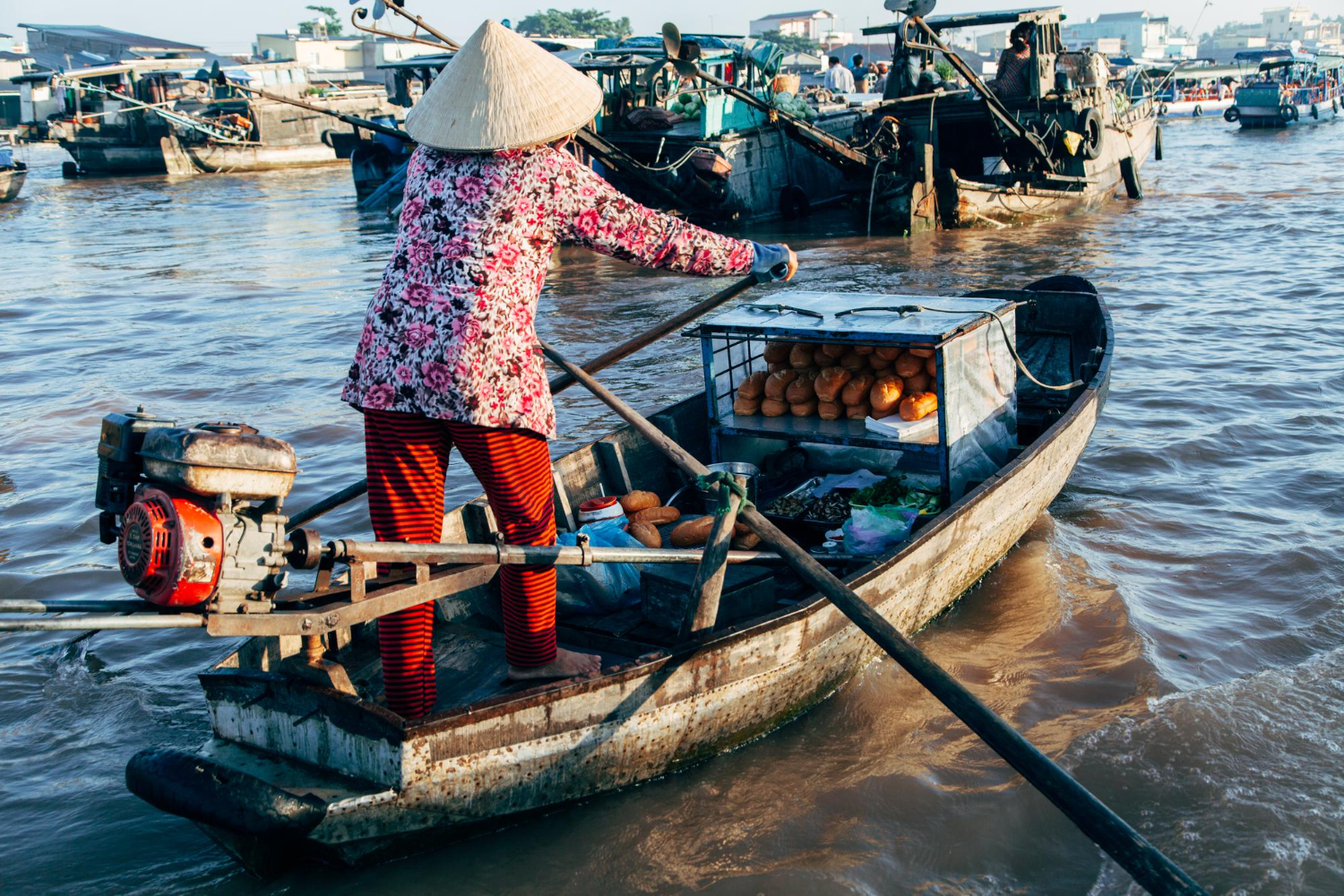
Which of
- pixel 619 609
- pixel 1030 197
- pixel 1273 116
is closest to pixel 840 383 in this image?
pixel 619 609

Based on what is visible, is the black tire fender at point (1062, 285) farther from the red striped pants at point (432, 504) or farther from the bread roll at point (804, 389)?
the red striped pants at point (432, 504)

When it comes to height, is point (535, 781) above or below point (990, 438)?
below

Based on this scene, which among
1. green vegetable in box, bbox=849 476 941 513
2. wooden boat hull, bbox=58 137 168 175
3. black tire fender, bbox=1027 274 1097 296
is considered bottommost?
green vegetable in box, bbox=849 476 941 513

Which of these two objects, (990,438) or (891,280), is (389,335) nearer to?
(990,438)

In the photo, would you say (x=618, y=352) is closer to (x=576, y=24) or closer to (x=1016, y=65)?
(x=1016, y=65)

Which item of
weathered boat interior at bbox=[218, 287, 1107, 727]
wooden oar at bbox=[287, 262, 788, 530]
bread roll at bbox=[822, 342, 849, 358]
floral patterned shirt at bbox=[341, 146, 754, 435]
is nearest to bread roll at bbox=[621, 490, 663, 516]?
weathered boat interior at bbox=[218, 287, 1107, 727]

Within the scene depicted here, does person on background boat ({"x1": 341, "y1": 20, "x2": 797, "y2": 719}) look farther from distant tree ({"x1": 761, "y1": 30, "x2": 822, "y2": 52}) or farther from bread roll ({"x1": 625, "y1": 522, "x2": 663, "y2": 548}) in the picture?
distant tree ({"x1": 761, "y1": 30, "x2": 822, "y2": 52})

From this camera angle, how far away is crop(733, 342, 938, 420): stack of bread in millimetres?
4734

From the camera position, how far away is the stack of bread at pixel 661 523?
14.7 feet

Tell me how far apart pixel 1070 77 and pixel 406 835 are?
15.0m

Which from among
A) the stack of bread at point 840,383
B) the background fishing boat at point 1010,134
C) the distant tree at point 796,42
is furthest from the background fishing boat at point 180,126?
the distant tree at point 796,42

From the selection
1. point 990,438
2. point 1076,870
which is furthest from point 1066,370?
point 1076,870

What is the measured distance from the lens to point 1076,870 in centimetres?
323

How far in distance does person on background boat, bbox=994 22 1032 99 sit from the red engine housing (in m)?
14.8
